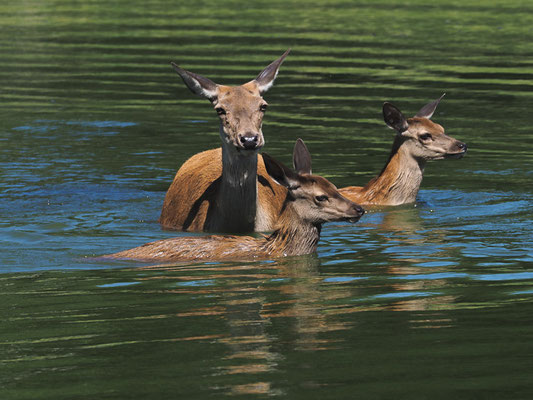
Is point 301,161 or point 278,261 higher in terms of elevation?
point 301,161

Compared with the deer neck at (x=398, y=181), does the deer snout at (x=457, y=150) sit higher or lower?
higher

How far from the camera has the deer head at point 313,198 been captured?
11.8 m

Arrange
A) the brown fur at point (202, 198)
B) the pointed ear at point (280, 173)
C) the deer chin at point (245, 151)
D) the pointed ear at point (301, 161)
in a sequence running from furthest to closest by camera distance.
Answer: the brown fur at point (202, 198)
the deer chin at point (245, 151)
the pointed ear at point (301, 161)
the pointed ear at point (280, 173)

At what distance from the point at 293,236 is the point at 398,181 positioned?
4707mm

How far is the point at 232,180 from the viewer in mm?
13867

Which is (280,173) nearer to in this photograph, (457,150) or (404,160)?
(457,150)

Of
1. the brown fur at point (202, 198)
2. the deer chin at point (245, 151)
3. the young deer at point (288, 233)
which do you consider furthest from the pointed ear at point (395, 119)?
the young deer at point (288, 233)

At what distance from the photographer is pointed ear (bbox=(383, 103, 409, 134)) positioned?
646 inches

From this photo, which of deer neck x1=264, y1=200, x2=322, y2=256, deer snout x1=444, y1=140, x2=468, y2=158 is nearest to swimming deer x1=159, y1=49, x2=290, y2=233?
deer neck x1=264, y1=200, x2=322, y2=256

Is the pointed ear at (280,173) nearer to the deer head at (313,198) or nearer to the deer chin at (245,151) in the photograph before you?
the deer head at (313,198)

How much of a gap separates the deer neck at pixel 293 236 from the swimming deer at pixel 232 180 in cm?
107

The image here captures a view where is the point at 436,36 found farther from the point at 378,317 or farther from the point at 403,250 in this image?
the point at 378,317

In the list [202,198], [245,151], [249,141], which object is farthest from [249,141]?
[202,198]

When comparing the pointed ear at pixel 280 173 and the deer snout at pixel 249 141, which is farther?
the deer snout at pixel 249 141
